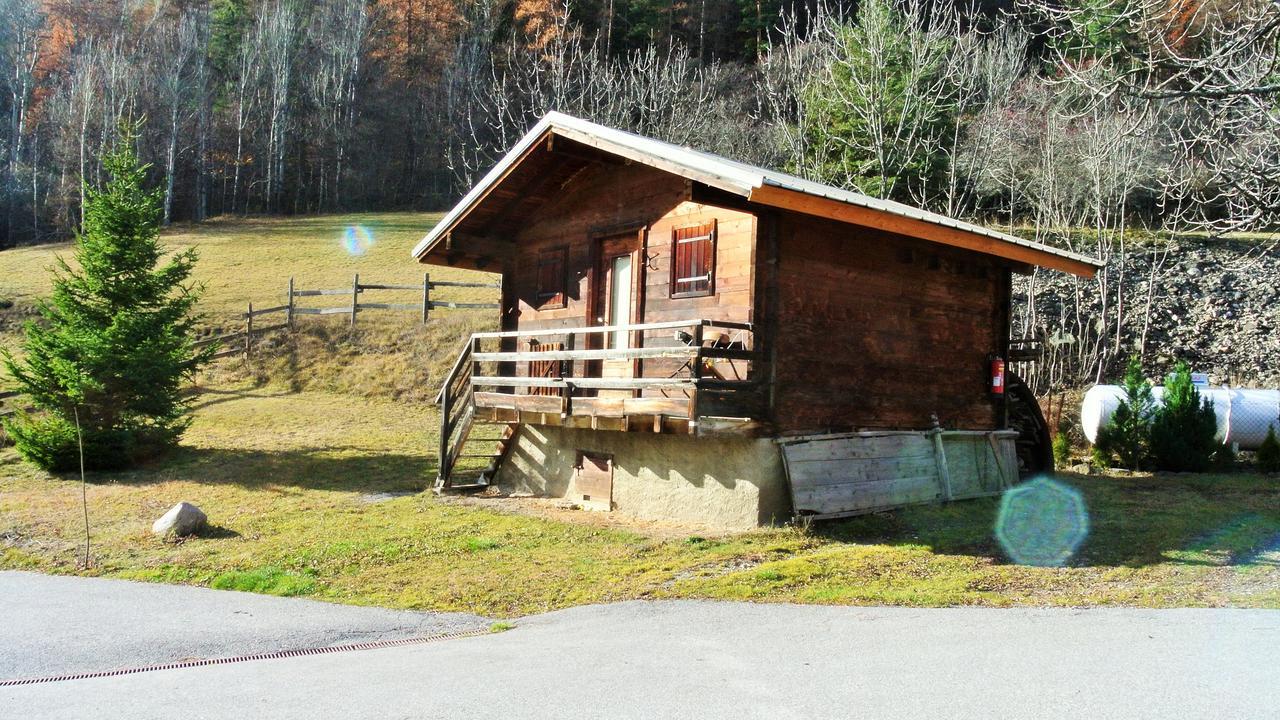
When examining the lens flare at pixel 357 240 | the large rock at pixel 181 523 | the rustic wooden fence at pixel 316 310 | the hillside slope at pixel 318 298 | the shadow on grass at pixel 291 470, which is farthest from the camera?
the lens flare at pixel 357 240

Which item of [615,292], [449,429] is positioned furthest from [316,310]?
[615,292]

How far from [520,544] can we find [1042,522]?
7.68 m

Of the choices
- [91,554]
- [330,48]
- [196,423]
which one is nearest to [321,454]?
[196,423]

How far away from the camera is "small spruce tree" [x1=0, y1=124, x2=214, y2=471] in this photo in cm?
1908

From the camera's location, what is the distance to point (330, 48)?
61.0 m

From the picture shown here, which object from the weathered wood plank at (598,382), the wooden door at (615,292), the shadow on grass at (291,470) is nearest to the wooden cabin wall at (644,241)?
the wooden door at (615,292)

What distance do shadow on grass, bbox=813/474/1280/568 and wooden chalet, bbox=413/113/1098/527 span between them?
0.55m

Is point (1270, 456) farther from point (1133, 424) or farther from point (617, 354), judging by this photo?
point (617, 354)

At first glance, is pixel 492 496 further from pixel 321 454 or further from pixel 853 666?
pixel 853 666

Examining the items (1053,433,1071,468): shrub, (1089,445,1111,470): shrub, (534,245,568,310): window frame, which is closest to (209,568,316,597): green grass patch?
Result: (534,245,568,310): window frame

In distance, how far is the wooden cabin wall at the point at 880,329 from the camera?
494 inches

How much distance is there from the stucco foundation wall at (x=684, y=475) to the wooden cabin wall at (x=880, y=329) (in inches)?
29.2

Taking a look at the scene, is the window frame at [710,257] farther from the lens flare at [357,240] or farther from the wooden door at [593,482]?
the lens flare at [357,240]

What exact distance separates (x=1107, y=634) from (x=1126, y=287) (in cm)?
2522
